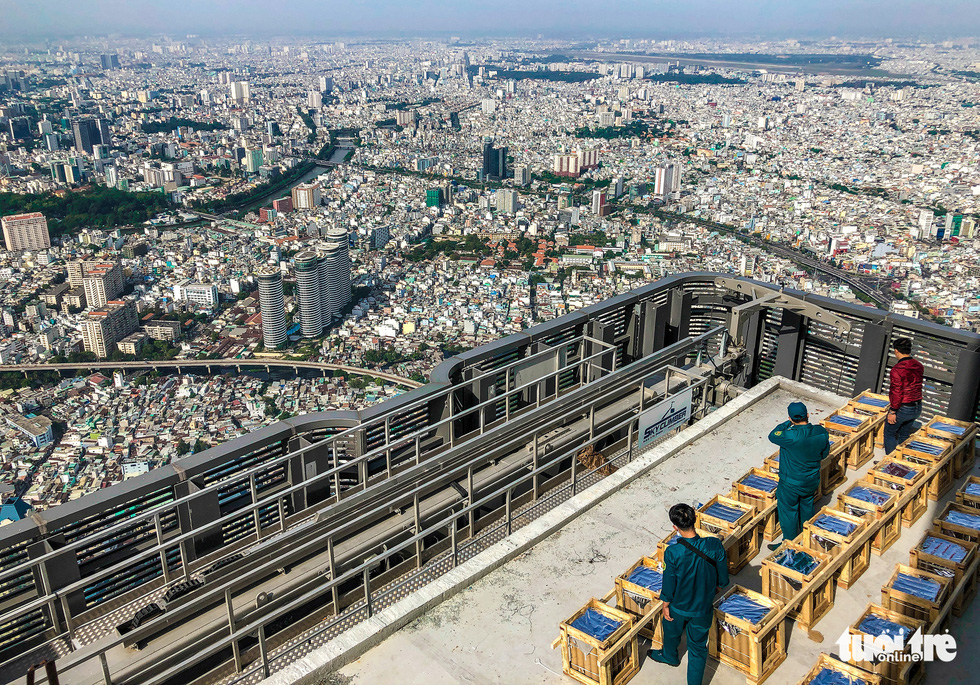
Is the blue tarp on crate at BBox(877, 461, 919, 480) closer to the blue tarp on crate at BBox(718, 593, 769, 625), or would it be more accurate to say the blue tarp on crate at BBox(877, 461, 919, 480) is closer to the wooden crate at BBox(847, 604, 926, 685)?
the wooden crate at BBox(847, 604, 926, 685)

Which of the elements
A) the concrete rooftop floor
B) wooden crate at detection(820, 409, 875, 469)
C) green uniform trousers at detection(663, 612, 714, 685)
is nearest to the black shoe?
the concrete rooftop floor

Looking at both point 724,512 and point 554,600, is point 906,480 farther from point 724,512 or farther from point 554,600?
point 554,600

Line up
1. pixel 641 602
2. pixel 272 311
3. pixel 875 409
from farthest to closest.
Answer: pixel 272 311 < pixel 875 409 < pixel 641 602

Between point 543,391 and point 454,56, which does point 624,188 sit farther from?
point 454,56

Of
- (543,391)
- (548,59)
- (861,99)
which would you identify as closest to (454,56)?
(548,59)

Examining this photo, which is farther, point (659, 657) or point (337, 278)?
point (337, 278)

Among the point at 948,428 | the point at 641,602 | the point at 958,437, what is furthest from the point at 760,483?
the point at 948,428
